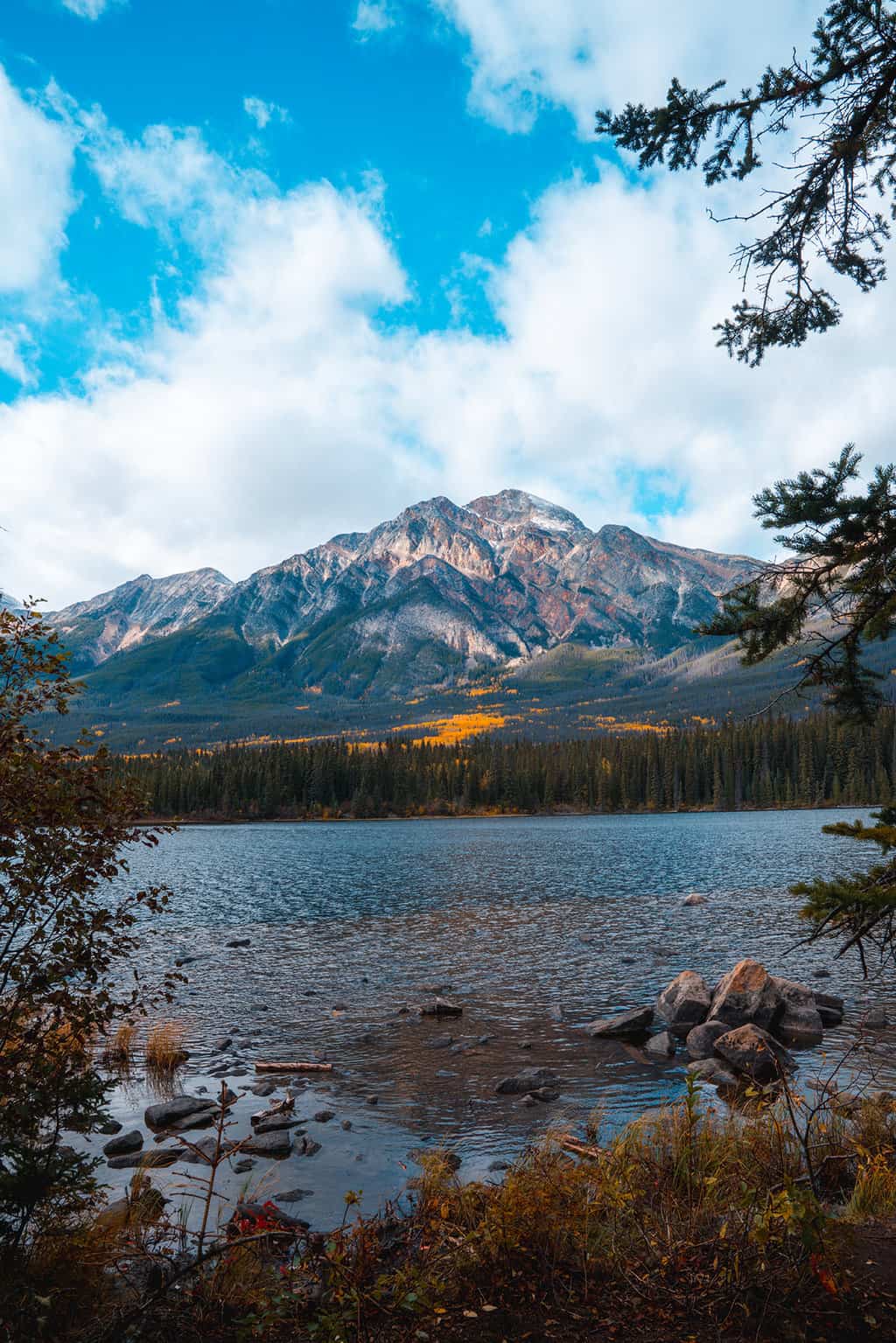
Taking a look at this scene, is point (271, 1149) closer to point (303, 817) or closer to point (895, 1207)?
point (895, 1207)

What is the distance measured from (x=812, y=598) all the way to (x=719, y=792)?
639 ft

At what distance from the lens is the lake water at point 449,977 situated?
16219 millimetres

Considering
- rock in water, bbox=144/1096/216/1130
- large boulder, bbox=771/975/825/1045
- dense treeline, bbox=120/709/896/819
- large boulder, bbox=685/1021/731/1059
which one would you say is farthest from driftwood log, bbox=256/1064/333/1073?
dense treeline, bbox=120/709/896/819

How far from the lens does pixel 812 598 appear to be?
30.9 ft

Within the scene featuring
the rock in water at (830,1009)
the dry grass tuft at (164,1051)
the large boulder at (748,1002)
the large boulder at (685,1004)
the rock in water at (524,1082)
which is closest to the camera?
the rock in water at (524,1082)

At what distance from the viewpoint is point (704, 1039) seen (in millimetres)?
20438

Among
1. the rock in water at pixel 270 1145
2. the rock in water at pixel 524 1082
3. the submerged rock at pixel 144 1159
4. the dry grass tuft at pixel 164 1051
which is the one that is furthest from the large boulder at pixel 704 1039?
the dry grass tuft at pixel 164 1051

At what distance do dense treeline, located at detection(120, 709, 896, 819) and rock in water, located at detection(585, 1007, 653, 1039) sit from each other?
156025 millimetres

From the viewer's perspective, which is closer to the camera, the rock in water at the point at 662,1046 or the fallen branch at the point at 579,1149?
the fallen branch at the point at 579,1149

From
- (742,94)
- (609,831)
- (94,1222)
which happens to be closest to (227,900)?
(94,1222)

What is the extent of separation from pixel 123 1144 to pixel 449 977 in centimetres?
1686

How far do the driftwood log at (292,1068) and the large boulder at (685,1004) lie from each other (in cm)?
1079

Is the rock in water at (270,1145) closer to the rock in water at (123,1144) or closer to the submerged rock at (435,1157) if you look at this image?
the rock in water at (123,1144)

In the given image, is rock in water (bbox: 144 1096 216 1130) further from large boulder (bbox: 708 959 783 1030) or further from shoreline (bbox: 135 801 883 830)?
shoreline (bbox: 135 801 883 830)
